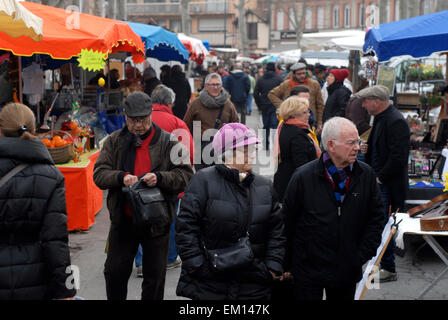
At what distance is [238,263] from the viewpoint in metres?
3.15

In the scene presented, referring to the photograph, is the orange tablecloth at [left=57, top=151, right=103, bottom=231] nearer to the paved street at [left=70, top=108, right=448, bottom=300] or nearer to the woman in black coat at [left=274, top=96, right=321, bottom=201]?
the paved street at [left=70, top=108, right=448, bottom=300]

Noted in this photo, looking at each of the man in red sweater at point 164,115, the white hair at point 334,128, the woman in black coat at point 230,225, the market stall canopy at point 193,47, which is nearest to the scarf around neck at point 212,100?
the man in red sweater at point 164,115

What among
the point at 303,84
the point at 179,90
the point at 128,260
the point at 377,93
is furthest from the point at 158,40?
the point at 128,260

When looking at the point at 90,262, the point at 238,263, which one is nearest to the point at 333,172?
the point at 238,263

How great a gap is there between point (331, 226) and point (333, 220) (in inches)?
1.4

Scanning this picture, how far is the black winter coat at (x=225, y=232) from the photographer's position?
10.5 feet

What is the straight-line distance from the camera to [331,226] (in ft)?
11.4

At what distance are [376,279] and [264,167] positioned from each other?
610 cm

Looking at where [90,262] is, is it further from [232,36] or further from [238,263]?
[232,36]

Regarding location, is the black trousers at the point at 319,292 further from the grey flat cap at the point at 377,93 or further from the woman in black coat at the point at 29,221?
the grey flat cap at the point at 377,93

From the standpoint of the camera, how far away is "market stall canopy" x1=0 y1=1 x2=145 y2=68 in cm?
646

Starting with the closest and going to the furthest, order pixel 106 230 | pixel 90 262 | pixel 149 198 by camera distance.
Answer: pixel 149 198
pixel 90 262
pixel 106 230

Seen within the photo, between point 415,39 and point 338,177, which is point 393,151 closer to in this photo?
point 338,177

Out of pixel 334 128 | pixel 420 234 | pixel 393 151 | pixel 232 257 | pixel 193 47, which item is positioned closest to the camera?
pixel 232 257
